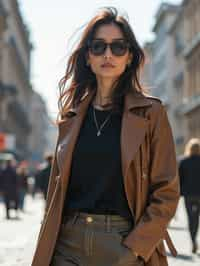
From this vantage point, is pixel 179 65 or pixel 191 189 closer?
pixel 191 189

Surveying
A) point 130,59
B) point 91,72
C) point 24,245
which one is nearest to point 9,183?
point 24,245

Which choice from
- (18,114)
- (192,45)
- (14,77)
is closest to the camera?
(192,45)

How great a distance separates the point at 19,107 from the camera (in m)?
73.2

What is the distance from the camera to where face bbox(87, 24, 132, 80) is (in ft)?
11.8

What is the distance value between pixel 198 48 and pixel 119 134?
51.4 m

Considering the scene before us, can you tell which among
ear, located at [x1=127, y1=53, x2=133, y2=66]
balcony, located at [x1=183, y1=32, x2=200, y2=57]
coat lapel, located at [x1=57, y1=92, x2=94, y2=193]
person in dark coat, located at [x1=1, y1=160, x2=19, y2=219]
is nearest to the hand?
coat lapel, located at [x1=57, y1=92, x2=94, y2=193]

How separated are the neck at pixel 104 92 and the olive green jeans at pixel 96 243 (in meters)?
0.66

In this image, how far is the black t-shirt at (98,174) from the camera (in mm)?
3256

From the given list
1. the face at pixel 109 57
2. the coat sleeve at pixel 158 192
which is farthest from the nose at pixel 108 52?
the coat sleeve at pixel 158 192

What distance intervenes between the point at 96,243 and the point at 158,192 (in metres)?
0.37

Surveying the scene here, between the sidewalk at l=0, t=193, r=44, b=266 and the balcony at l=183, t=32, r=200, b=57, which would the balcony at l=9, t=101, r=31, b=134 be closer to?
the balcony at l=183, t=32, r=200, b=57

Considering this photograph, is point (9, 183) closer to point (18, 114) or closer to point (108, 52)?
point (108, 52)

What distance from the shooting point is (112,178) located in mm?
3283

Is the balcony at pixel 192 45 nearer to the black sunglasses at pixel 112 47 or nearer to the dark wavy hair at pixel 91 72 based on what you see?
the dark wavy hair at pixel 91 72
